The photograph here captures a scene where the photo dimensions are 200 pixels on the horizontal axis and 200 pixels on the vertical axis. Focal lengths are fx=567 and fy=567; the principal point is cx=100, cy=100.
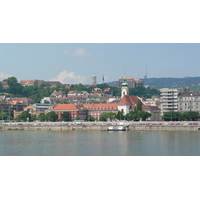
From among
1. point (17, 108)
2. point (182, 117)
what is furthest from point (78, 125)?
point (17, 108)

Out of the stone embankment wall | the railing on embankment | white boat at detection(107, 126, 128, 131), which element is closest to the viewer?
white boat at detection(107, 126, 128, 131)

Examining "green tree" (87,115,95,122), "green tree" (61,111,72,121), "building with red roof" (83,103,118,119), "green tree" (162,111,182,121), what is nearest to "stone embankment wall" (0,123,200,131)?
"green tree" (162,111,182,121)

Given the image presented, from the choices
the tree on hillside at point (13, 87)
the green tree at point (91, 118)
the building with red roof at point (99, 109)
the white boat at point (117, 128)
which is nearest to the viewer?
the white boat at point (117, 128)

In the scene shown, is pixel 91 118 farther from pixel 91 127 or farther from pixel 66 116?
pixel 91 127

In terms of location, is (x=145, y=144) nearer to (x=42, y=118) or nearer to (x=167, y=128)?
(x=167, y=128)

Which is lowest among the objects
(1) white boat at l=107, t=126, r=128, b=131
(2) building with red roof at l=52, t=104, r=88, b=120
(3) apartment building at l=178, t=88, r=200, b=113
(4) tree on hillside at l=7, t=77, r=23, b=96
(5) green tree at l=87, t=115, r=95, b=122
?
(1) white boat at l=107, t=126, r=128, b=131

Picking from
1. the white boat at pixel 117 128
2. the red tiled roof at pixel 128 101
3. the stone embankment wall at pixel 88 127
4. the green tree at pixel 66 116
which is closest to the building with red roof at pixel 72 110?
the green tree at pixel 66 116

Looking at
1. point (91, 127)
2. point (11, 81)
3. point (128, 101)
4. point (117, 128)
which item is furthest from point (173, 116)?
point (11, 81)

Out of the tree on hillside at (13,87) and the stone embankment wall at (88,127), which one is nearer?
the stone embankment wall at (88,127)

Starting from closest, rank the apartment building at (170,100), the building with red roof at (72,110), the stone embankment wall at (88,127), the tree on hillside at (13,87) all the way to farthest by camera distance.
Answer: the stone embankment wall at (88,127)
the apartment building at (170,100)
the building with red roof at (72,110)
the tree on hillside at (13,87)

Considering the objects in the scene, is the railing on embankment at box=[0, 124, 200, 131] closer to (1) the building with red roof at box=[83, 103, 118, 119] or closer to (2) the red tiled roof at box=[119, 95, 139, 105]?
(2) the red tiled roof at box=[119, 95, 139, 105]

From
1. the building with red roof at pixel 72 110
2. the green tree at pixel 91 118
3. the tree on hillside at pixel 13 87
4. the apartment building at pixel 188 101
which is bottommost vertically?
the green tree at pixel 91 118

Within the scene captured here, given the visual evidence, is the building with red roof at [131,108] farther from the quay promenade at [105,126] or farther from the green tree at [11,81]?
the green tree at [11,81]
